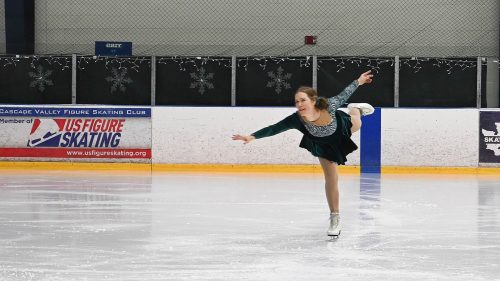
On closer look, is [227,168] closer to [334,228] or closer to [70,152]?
[70,152]

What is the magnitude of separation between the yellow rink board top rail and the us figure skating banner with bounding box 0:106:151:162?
0.49 feet

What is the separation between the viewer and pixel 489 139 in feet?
49.7

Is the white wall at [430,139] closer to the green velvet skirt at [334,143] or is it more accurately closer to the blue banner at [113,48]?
the blue banner at [113,48]

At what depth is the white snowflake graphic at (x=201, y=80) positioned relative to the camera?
17344mm

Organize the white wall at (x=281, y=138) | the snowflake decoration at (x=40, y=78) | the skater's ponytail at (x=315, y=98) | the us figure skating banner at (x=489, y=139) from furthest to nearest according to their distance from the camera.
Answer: the snowflake decoration at (x=40, y=78) → the white wall at (x=281, y=138) → the us figure skating banner at (x=489, y=139) → the skater's ponytail at (x=315, y=98)

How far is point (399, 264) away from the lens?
6164mm

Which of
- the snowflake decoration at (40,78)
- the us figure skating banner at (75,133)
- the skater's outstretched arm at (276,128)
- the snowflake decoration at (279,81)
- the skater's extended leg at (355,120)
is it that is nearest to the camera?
the skater's outstretched arm at (276,128)

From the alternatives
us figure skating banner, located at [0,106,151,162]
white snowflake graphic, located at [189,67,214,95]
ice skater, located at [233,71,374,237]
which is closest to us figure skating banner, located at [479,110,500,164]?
white snowflake graphic, located at [189,67,214,95]

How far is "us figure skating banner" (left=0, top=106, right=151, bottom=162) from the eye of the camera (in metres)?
15.6

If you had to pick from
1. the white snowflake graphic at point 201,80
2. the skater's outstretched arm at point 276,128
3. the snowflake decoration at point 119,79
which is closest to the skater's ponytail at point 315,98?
the skater's outstretched arm at point 276,128

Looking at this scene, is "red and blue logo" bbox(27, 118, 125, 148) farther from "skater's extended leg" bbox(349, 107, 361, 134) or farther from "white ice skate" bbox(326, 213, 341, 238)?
"white ice skate" bbox(326, 213, 341, 238)

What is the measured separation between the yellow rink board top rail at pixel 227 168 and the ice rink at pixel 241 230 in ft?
6.59

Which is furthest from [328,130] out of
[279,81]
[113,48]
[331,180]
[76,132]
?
[113,48]

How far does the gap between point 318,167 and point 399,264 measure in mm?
9079
